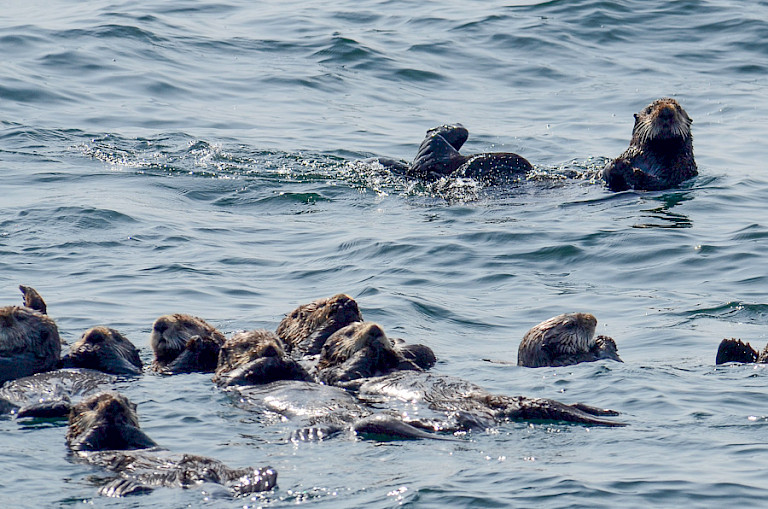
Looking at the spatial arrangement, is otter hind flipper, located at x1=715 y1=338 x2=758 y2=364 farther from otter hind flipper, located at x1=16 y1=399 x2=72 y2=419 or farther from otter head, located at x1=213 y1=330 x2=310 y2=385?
otter hind flipper, located at x1=16 y1=399 x2=72 y2=419

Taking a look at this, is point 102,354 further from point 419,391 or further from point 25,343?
point 419,391

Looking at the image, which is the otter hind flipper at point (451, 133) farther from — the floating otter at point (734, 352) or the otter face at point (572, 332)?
the floating otter at point (734, 352)

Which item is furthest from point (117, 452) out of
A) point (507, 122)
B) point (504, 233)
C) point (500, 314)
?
point (507, 122)

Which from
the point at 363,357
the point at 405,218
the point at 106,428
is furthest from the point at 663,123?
the point at 106,428

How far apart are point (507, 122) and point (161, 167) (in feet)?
17.3

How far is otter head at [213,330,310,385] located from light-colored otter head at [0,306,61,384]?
1132 mm

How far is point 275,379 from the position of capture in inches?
288

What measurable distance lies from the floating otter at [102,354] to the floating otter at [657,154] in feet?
21.9

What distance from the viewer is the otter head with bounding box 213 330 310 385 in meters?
7.26

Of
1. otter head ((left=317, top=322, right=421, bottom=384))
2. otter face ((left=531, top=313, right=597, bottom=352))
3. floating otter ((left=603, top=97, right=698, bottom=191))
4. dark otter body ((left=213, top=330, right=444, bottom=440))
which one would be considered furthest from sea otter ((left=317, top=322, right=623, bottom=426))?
floating otter ((left=603, top=97, right=698, bottom=191))

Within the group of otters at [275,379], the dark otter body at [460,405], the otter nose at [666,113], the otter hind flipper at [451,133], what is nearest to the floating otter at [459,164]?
the otter hind flipper at [451,133]

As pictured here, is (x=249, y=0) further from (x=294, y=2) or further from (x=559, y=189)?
(x=559, y=189)

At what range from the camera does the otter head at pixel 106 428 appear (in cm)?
609

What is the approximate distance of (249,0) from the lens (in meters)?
Result: 24.5
